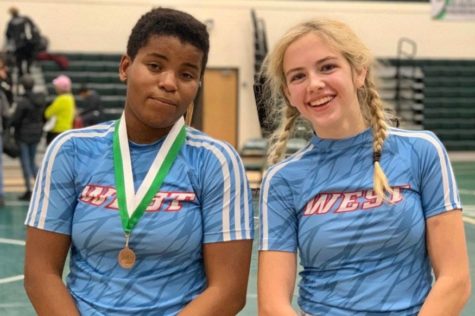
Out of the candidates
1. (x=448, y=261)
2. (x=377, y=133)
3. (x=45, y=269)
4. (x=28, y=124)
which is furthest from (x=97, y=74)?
(x=448, y=261)

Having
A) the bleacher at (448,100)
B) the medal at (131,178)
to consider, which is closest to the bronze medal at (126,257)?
the medal at (131,178)

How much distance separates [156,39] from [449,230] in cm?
84

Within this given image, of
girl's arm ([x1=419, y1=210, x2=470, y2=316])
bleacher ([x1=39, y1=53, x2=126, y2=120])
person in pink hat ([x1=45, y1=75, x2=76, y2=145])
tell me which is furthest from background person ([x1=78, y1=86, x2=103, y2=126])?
girl's arm ([x1=419, y1=210, x2=470, y2=316])

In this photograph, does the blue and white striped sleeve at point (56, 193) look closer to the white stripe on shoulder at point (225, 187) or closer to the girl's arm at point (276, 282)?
the white stripe on shoulder at point (225, 187)

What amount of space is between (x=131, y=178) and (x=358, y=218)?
553 millimetres

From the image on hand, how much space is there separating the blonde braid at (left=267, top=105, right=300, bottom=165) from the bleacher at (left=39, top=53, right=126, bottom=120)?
12124 mm

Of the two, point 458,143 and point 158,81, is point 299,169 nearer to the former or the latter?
point 158,81

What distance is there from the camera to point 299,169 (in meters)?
1.89

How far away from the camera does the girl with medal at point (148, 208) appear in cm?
181

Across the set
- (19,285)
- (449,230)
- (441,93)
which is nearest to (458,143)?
(441,93)

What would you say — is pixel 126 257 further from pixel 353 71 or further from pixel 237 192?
pixel 353 71

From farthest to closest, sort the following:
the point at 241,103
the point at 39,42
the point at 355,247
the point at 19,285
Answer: the point at 241,103, the point at 39,42, the point at 19,285, the point at 355,247

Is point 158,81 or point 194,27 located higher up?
point 194,27

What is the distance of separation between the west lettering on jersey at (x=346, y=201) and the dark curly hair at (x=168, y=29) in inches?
18.0
